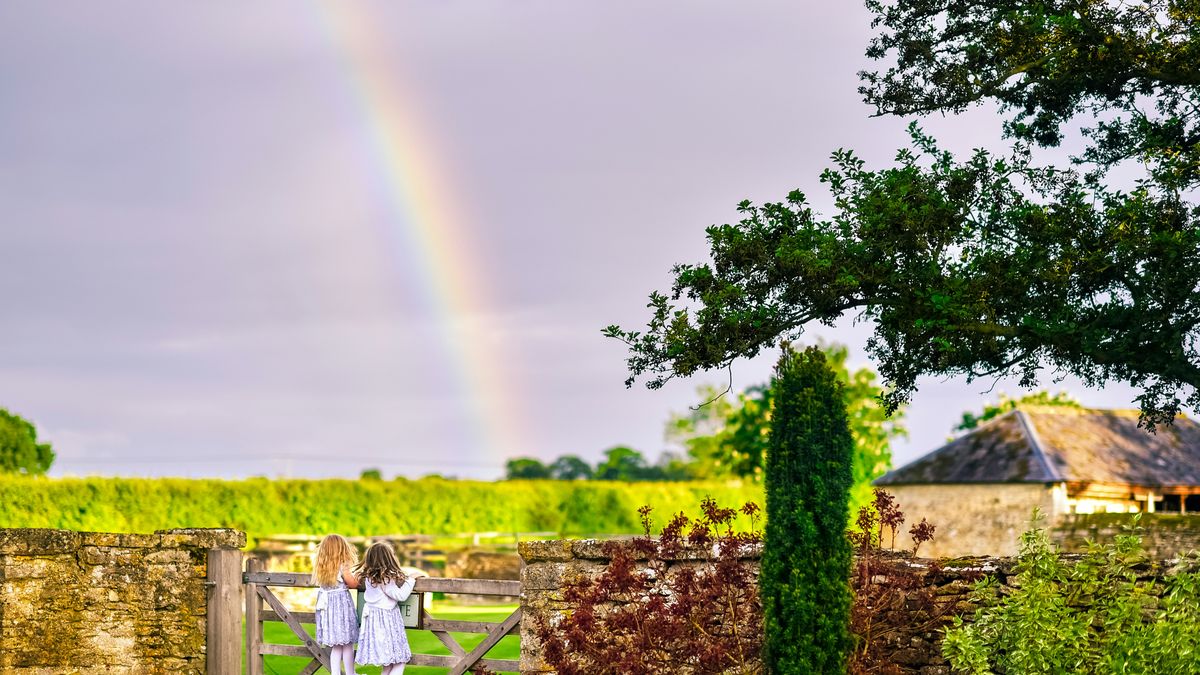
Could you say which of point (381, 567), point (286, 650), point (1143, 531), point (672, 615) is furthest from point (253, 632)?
point (1143, 531)

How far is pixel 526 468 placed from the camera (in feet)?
280

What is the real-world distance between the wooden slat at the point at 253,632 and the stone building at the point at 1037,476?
2059 centimetres

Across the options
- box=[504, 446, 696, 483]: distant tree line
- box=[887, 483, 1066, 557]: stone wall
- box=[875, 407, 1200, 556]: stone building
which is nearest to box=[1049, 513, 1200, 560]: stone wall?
box=[887, 483, 1066, 557]: stone wall

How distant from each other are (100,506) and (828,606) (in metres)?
24.7

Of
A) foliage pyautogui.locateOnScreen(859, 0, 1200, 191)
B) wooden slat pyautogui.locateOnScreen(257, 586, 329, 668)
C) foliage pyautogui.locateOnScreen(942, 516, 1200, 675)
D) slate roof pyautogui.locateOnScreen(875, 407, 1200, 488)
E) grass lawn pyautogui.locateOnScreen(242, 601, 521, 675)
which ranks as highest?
foliage pyautogui.locateOnScreen(859, 0, 1200, 191)

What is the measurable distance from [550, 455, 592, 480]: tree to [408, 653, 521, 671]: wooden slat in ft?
253

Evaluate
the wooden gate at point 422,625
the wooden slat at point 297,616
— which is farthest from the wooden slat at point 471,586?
the wooden slat at point 297,616

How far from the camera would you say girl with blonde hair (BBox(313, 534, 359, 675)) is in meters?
11.0

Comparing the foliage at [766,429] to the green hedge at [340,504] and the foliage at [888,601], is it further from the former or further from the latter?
the foliage at [888,601]

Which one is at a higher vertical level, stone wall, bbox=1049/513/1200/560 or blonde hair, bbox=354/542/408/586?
blonde hair, bbox=354/542/408/586

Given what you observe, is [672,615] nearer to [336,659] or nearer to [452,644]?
[452,644]

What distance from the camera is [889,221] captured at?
12.4 m

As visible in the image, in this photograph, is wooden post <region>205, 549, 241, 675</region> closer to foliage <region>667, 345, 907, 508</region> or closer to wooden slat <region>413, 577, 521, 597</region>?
wooden slat <region>413, 577, 521, 597</region>

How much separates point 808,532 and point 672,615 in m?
1.37
